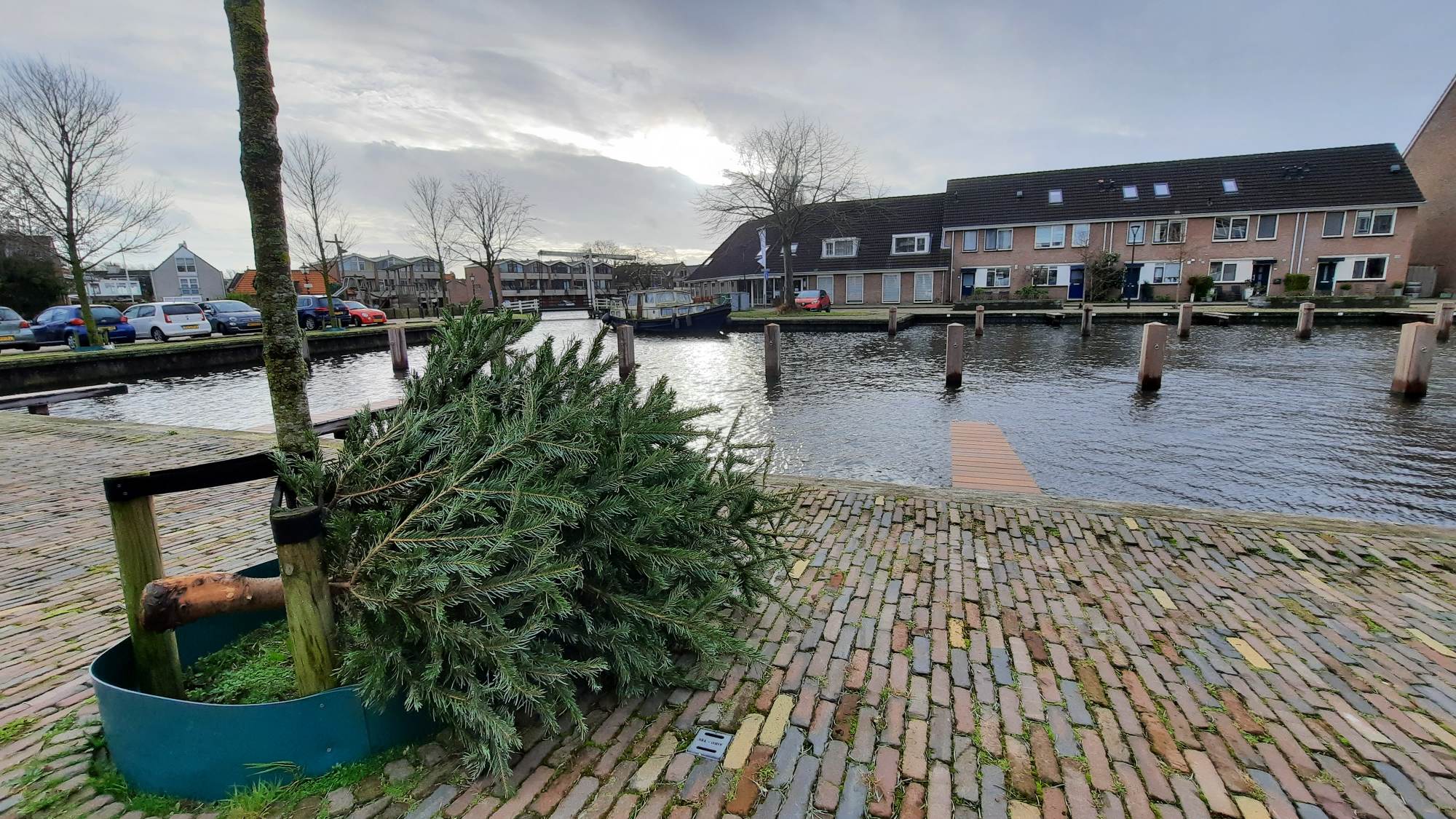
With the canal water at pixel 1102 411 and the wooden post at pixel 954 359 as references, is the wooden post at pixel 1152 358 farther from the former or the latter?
the wooden post at pixel 954 359

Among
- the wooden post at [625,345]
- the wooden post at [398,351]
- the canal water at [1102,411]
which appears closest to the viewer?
the canal water at [1102,411]

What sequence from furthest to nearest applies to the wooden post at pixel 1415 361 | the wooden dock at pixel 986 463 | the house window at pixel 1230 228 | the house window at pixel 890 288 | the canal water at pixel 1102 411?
the house window at pixel 890 288 < the house window at pixel 1230 228 < the wooden post at pixel 1415 361 < the canal water at pixel 1102 411 < the wooden dock at pixel 986 463

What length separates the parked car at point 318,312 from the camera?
31875mm

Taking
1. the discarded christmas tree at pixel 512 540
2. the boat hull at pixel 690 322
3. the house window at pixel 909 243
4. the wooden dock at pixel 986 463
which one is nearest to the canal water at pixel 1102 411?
the wooden dock at pixel 986 463

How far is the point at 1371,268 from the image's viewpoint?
3559 cm

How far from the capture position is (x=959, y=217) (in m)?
42.0

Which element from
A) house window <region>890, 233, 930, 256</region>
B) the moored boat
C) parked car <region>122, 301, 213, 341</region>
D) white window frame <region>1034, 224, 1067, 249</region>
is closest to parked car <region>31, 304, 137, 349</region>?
parked car <region>122, 301, 213, 341</region>

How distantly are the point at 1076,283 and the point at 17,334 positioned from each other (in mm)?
51214

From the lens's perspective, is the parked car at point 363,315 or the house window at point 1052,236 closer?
the parked car at point 363,315

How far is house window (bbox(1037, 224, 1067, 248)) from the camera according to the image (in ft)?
131

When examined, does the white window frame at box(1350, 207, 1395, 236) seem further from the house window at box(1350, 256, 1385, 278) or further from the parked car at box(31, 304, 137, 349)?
the parked car at box(31, 304, 137, 349)

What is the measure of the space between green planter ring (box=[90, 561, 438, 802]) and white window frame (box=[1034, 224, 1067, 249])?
45422mm

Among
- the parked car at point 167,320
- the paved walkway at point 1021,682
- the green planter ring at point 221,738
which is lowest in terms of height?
the paved walkway at point 1021,682

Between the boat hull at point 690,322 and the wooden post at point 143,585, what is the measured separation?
29.7m
